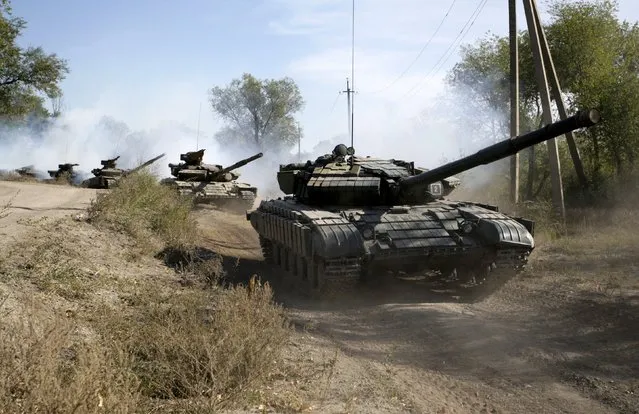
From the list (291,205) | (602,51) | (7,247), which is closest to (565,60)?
(602,51)

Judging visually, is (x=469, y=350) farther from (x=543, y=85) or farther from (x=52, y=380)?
(x=543, y=85)

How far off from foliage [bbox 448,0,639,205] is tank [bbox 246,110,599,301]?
33.5 ft

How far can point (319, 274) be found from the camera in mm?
10086

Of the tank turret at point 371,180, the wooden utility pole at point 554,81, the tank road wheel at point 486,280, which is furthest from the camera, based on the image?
the wooden utility pole at point 554,81

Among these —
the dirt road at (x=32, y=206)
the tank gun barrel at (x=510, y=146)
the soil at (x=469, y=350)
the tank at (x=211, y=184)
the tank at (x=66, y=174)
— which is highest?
the tank at (x=66, y=174)

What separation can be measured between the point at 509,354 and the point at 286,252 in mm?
6195

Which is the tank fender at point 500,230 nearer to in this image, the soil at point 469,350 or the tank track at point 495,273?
the tank track at point 495,273

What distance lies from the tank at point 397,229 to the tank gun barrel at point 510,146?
0.04ft

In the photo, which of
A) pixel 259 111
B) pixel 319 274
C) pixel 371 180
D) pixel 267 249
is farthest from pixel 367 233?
pixel 259 111

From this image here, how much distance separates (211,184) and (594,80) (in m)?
13.0

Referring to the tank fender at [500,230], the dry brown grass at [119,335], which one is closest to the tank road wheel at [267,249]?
the dry brown grass at [119,335]

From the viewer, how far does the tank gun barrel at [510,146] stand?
309 inches

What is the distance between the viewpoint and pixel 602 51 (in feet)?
72.8

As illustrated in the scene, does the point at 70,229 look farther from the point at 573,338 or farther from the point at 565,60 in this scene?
the point at 565,60
